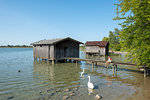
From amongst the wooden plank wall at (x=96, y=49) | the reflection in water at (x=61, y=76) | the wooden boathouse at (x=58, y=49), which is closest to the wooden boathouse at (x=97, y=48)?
the wooden plank wall at (x=96, y=49)

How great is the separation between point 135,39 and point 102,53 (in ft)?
99.6

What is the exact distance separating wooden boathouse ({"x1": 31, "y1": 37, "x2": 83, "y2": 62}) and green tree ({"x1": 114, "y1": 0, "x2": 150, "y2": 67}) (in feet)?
44.7

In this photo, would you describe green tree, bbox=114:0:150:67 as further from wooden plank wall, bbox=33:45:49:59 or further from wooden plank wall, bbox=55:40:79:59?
wooden plank wall, bbox=33:45:49:59

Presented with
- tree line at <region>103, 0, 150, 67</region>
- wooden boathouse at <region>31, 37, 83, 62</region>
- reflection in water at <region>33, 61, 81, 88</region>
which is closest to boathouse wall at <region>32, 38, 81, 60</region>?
wooden boathouse at <region>31, 37, 83, 62</region>

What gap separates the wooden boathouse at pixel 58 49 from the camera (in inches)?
915

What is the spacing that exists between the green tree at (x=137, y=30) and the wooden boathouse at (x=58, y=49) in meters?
13.6

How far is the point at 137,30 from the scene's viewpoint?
36.4 ft

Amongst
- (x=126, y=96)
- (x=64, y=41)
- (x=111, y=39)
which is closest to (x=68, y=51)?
(x=64, y=41)

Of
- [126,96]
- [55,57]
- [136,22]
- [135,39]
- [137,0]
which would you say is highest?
[137,0]

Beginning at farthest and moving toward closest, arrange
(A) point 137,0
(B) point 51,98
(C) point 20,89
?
(A) point 137,0 < (C) point 20,89 < (B) point 51,98

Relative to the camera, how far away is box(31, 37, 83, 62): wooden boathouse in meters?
23.2

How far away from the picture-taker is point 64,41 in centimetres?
2492

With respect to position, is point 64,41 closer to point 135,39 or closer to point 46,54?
point 46,54

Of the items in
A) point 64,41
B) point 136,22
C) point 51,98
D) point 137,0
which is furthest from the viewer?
point 64,41
